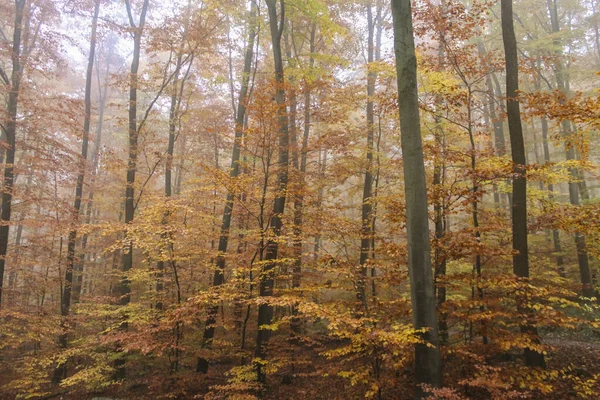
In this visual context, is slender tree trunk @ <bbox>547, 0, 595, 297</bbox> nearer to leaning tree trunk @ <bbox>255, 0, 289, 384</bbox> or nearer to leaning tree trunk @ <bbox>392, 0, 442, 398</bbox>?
leaning tree trunk @ <bbox>392, 0, 442, 398</bbox>

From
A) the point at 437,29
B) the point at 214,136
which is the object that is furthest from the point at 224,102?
the point at 437,29

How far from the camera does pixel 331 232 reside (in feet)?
27.0

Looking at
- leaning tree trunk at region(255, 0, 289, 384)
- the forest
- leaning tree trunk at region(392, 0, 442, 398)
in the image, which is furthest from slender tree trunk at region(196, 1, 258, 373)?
leaning tree trunk at region(392, 0, 442, 398)

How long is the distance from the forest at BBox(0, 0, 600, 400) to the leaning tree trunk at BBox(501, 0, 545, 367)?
0.12 feet

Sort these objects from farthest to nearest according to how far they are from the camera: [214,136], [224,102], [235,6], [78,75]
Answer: [78,75] → [224,102] → [214,136] → [235,6]

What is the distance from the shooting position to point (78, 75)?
20328 mm

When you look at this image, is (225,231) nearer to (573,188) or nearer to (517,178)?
(517,178)

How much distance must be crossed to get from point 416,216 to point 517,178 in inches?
131

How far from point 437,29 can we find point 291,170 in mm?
4727

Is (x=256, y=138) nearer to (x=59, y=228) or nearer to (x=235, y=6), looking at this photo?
(x=235, y=6)

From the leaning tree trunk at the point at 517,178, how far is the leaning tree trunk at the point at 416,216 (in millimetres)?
2305

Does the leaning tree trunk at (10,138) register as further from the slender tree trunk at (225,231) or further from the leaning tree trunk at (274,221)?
the leaning tree trunk at (274,221)

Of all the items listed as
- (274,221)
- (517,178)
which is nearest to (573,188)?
(517,178)

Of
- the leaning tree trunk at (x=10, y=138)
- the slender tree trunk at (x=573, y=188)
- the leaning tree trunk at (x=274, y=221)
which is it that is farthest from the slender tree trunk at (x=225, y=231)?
the slender tree trunk at (x=573, y=188)
